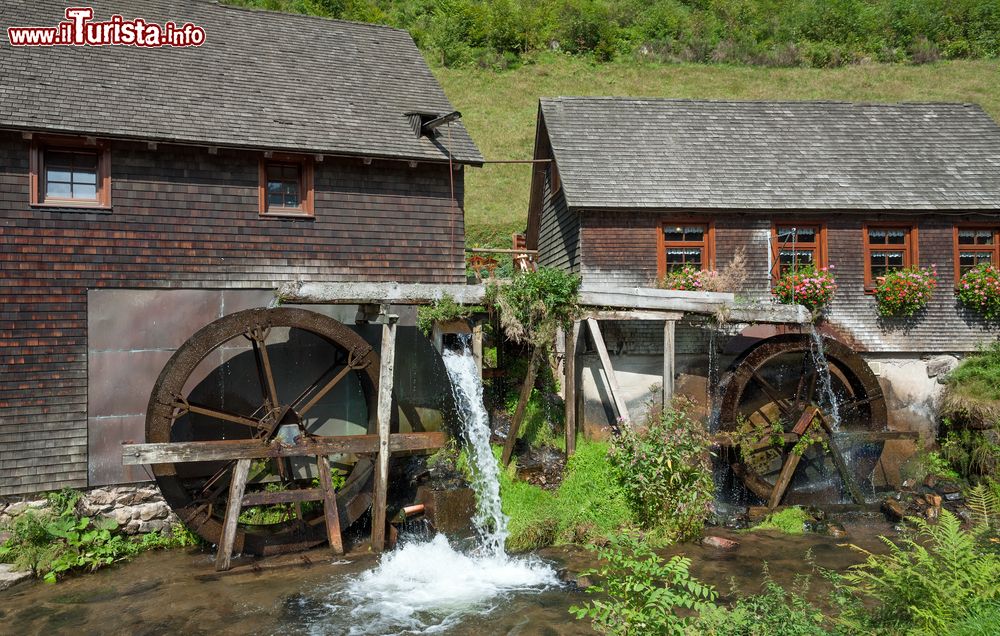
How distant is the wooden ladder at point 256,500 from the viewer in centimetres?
765

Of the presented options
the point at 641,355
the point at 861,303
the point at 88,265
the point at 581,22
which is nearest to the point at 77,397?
the point at 88,265

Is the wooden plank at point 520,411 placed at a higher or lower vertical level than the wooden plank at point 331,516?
higher

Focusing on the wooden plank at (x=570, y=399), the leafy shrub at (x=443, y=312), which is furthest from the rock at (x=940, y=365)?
the leafy shrub at (x=443, y=312)

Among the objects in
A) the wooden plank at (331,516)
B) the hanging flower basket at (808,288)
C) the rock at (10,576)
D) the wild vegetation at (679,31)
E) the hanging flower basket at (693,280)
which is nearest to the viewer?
the rock at (10,576)

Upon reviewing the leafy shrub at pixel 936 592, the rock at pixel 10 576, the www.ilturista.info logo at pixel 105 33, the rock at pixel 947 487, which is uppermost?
the www.ilturista.info logo at pixel 105 33

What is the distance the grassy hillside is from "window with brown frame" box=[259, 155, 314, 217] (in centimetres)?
1410

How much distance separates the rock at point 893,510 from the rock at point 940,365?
323 cm

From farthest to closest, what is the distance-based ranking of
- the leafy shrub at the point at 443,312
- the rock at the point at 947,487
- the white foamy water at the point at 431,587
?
the rock at the point at 947,487 → the leafy shrub at the point at 443,312 → the white foamy water at the point at 431,587

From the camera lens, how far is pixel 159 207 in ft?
29.0

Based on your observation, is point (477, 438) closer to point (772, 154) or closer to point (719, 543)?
point (719, 543)

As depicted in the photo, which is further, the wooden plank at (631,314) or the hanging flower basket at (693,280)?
the hanging flower basket at (693,280)

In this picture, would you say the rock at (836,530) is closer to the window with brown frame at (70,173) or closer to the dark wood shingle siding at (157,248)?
the dark wood shingle siding at (157,248)

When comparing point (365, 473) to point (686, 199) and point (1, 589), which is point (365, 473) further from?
point (686, 199)

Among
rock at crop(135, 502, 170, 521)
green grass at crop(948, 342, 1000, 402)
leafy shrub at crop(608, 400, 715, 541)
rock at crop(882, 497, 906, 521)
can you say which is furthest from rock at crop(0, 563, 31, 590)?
green grass at crop(948, 342, 1000, 402)
